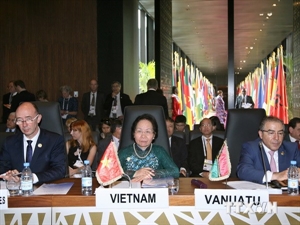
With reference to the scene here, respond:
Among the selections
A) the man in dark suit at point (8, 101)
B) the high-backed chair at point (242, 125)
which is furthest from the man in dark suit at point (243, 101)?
the high-backed chair at point (242, 125)

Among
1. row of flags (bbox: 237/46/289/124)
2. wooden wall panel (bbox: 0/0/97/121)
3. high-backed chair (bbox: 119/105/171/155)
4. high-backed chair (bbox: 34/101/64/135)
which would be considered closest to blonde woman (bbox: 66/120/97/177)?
high-backed chair (bbox: 34/101/64/135)

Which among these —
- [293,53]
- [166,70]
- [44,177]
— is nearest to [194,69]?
[166,70]

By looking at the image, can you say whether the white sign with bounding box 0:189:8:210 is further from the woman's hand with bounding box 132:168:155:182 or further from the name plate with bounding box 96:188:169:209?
the woman's hand with bounding box 132:168:155:182

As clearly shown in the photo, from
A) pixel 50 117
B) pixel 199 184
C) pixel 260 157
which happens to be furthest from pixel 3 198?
→ pixel 260 157

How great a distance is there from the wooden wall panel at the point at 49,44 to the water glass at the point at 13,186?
7964mm

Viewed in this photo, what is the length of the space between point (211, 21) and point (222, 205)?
974 cm

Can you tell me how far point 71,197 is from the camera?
118 inches

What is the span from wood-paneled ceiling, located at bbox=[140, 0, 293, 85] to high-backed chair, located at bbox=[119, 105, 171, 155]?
267 inches

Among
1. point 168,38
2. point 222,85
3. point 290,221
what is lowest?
point 290,221

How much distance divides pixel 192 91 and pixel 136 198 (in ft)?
31.9

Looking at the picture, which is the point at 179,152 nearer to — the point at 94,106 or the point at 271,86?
the point at 94,106

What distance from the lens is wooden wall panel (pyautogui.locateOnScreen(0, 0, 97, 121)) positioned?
11.2 meters

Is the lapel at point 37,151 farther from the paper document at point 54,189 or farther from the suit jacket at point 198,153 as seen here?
the suit jacket at point 198,153

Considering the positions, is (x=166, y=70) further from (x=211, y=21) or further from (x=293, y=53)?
(x=293, y=53)
